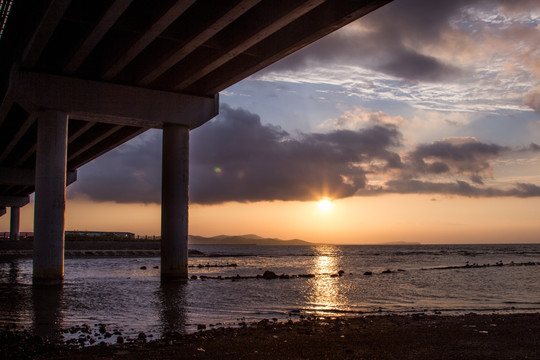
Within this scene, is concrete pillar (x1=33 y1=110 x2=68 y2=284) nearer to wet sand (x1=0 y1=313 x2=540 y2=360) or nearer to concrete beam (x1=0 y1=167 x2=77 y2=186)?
wet sand (x1=0 y1=313 x2=540 y2=360)

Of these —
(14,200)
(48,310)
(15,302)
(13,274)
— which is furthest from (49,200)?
(14,200)

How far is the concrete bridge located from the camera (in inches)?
595

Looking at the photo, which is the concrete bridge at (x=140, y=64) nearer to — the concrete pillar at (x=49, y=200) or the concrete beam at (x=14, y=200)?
the concrete pillar at (x=49, y=200)

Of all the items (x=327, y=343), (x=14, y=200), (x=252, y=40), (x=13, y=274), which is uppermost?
(x=252, y=40)

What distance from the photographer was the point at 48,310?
12.0 meters

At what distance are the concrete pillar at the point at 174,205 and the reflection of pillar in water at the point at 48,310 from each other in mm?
4754

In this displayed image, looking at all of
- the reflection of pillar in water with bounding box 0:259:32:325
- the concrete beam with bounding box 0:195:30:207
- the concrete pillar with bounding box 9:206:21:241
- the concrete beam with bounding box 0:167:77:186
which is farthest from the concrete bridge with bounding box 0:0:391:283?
the concrete pillar with bounding box 9:206:21:241

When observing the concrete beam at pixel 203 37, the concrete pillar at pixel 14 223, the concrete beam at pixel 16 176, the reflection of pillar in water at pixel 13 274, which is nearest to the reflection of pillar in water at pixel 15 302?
the reflection of pillar in water at pixel 13 274

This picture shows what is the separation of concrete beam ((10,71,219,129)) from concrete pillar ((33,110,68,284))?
70 cm

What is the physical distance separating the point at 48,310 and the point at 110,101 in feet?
35.6

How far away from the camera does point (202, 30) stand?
15797mm

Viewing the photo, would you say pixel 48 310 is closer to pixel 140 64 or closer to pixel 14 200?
pixel 140 64

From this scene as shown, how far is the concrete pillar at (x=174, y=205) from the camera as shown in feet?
69.5

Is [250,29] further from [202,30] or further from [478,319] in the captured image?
[478,319]
